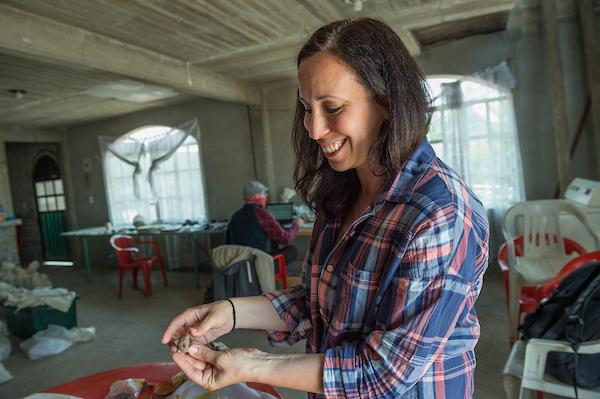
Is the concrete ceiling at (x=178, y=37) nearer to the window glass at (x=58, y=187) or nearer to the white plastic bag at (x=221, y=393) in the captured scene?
the white plastic bag at (x=221, y=393)

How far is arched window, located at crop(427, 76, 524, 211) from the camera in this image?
4.24m

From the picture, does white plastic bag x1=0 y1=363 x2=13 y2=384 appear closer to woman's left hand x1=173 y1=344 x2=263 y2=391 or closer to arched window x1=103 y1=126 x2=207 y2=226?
woman's left hand x1=173 y1=344 x2=263 y2=391

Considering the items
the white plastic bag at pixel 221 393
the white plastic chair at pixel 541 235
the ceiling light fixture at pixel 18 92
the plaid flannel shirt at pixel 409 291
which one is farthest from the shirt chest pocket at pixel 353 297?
the ceiling light fixture at pixel 18 92

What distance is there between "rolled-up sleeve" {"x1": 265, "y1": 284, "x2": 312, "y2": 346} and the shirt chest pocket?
0.21m

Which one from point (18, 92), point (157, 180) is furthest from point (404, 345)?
point (157, 180)

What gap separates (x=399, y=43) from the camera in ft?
2.49

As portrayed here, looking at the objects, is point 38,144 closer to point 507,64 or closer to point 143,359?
point 143,359

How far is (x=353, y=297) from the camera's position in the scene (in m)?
0.73

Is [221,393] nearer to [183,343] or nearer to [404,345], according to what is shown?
[183,343]

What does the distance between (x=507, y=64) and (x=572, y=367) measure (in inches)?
137

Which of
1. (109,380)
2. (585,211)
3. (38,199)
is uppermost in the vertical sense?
(38,199)

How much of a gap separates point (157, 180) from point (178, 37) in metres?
3.65

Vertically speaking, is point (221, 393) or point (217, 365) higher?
point (217, 365)

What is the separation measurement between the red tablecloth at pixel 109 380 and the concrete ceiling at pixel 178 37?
2.29 m
